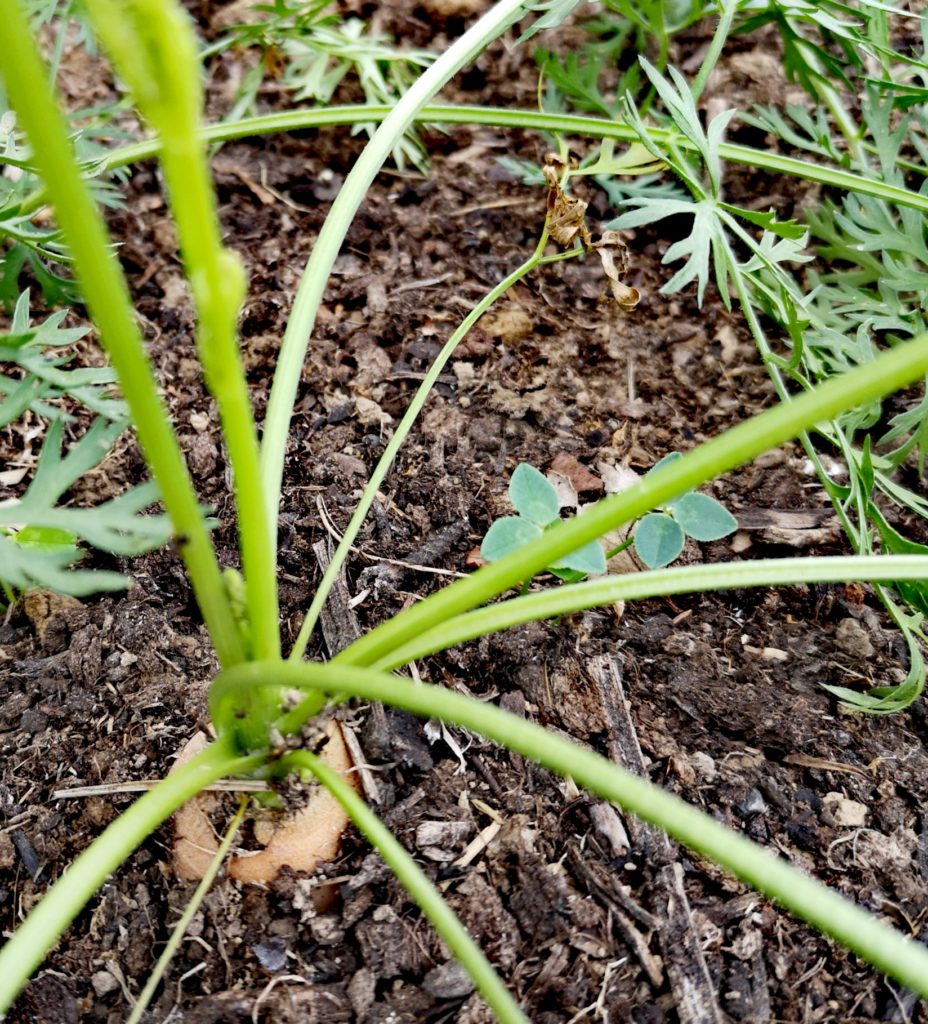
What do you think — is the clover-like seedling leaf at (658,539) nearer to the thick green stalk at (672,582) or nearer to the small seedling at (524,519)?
the small seedling at (524,519)

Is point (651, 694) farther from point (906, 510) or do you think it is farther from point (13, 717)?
point (13, 717)

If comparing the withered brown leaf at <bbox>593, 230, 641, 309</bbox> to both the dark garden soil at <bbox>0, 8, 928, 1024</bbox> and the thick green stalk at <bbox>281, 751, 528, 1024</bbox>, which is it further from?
the thick green stalk at <bbox>281, 751, 528, 1024</bbox>

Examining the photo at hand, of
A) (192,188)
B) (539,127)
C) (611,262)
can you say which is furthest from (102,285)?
(539,127)

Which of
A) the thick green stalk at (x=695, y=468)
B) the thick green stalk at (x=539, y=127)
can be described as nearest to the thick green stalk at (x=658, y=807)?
the thick green stalk at (x=695, y=468)

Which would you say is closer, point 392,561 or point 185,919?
point 185,919

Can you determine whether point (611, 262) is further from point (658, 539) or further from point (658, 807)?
point (658, 807)

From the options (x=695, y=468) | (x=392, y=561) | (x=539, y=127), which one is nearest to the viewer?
(x=695, y=468)
